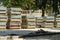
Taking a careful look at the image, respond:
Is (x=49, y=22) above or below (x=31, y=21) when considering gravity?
below

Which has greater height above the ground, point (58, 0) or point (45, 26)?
point (58, 0)

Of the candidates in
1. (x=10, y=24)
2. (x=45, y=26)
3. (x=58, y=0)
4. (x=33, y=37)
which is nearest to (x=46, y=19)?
(x=45, y=26)

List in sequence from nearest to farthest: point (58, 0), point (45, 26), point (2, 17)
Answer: point (58, 0)
point (2, 17)
point (45, 26)

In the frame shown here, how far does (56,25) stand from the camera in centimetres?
1280

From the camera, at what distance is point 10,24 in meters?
11.8

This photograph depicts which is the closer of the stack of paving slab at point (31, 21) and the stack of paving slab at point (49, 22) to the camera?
the stack of paving slab at point (31, 21)

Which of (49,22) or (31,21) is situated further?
(49,22)

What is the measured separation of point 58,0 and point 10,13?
15.6 feet

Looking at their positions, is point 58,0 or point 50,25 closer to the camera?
point 58,0

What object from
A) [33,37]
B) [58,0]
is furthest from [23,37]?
[58,0]

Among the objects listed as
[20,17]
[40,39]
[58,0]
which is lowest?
[40,39]

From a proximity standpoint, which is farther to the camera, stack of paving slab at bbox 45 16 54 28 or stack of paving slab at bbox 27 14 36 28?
stack of paving slab at bbox 45 16 54 28

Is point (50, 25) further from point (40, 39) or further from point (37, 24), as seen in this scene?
point (40, 39)

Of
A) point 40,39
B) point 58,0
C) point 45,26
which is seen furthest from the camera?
point 45,26
